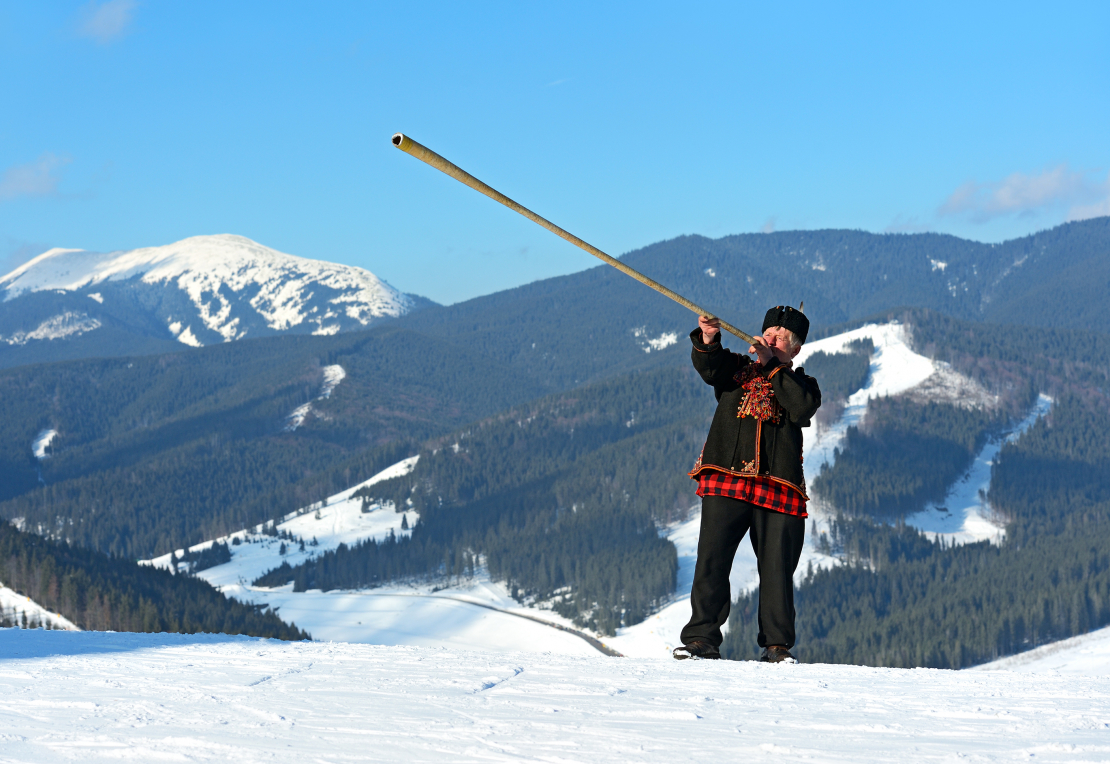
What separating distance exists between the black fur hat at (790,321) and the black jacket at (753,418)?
0.40m

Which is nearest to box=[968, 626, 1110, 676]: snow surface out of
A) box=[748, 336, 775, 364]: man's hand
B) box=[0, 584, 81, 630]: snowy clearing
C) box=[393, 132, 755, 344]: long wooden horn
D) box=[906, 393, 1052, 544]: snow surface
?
box=[906, 393, 1052, 544]: snow surface

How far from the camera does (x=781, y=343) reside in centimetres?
1018

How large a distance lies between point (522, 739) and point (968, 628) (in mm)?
136405

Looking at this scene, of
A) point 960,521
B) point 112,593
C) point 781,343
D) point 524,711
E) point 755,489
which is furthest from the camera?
point 960,521

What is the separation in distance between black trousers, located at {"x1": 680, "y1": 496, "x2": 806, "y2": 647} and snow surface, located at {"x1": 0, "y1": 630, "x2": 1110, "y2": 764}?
921 mm

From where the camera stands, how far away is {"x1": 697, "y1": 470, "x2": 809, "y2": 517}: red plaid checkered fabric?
9930 millimetres

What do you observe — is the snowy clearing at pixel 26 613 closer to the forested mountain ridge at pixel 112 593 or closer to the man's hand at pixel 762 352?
the forested mountain ridge at pixel 112 593

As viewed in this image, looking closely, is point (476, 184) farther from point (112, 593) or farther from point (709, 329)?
point (112, 593)

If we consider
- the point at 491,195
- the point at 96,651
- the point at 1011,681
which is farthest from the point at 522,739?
the point at 96,651

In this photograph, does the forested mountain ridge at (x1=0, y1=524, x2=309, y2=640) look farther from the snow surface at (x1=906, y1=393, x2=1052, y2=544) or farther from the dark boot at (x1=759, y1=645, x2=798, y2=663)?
the snow surface at (x1=906, y1=393, x2=1052, y2=544)

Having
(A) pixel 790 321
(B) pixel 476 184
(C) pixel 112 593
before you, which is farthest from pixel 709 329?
(C) pixel 112 593

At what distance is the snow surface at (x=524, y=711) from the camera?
17.3 feet

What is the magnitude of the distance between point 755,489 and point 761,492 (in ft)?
0.21

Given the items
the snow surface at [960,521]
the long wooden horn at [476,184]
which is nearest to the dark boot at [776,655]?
the long wooden horn at [476,184]
